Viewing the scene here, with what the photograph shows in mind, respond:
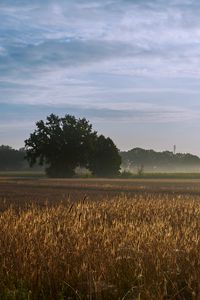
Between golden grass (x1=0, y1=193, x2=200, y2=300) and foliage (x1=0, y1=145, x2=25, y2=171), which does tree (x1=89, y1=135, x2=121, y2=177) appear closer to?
foliage (x1=0, y1=145, x2=25, y2=171)

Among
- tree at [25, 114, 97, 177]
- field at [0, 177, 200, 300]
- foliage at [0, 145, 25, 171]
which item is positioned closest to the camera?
field at [0, 177, 200, 300]

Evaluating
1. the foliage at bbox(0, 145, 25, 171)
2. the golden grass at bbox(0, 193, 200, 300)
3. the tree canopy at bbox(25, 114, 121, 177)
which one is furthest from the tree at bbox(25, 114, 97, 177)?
the golden grass at bbox(0, 193, 200, 300)

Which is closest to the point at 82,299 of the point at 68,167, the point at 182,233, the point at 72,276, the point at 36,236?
the point at 72,276

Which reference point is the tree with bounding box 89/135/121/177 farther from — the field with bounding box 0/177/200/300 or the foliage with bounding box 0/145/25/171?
the field with bounding box 0/177/200/300

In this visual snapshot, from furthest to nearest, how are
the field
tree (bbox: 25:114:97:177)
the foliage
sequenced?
the foliage < tree (bbox: 25:114:97:177) < the field

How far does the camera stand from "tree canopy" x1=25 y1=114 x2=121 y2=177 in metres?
82.8

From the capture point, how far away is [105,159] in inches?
3428

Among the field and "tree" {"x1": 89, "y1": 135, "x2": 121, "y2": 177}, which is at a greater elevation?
"tree" {"x1": 89, "y1": 135, "x2": 121, "y2": 177}

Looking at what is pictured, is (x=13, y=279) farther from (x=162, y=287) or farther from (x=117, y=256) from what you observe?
(x=162, y=287)

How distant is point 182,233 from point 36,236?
10.4 ft

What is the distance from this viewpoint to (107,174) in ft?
284

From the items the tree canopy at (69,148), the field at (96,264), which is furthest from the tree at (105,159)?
the field at (96,264)

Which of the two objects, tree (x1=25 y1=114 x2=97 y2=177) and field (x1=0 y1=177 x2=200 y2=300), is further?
tree (x1=25 y1=114 x2=97 y2=177)

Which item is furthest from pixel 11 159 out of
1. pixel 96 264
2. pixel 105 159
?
pixel 96 264
